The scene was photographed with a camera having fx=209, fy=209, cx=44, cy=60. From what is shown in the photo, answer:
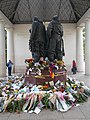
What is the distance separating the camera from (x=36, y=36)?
359 inches

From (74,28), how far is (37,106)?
760 inches

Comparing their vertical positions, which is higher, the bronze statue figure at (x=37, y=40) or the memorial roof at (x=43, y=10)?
the memorial roof at (x=43, y=10)

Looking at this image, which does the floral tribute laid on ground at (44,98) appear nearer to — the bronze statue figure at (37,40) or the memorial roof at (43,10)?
the bronze statue figure at (37,40)

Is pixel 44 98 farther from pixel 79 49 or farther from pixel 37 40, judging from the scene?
pixel 79 49

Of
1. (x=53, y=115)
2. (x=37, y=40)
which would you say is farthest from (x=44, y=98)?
(x=37, y=40)

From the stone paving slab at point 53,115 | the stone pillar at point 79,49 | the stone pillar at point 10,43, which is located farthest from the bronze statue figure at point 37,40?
the stone pillar at point 79,49

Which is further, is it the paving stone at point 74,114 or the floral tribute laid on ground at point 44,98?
the floral tribute laid on ground at point 44,98

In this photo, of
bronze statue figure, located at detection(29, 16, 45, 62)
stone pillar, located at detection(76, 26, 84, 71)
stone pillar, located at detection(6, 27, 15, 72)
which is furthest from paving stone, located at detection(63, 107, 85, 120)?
stone pillar, located at detection(6, 27, 15, 72)

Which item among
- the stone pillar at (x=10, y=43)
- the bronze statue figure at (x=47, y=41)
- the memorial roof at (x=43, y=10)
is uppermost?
the memorial roof at (x=43, y=10)

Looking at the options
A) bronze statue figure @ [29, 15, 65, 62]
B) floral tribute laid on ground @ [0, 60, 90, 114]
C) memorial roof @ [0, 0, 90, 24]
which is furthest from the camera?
memorial roof @ [0, 0, 90, 24]

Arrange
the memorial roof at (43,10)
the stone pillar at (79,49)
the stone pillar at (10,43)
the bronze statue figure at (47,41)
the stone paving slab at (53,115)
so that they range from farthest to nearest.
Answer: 1. the stone pillar at (79,49)
2. the stone pillar at (10,43)
3. the memorial roof at (43,10)
4. the bronze statue figure at (47,41)
5. the stone paving slab at (53,115)

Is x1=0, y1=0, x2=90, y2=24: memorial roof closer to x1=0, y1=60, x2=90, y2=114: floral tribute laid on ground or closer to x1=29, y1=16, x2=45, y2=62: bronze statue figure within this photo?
x1=29, y1=16, x2=45, y2=62: bronze statue figure

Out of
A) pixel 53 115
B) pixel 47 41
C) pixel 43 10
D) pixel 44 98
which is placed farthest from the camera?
pixel 43 10

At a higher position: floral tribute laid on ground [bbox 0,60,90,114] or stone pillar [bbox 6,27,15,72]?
stone pillar [bbox 6,27,15,72]
